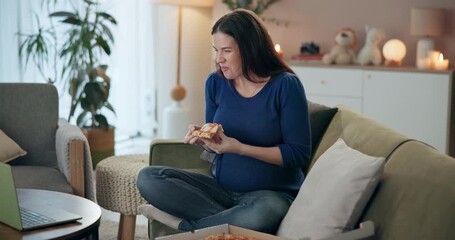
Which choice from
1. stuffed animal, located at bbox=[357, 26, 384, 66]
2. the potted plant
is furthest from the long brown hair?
stuffed animal, located at bbox=[357, 26, 384, 66]

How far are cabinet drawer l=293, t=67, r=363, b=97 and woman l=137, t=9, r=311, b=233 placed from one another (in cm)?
288

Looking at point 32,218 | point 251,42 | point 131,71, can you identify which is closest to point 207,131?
point 251,42

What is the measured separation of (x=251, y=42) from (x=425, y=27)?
2963mm

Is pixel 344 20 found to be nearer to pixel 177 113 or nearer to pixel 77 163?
pixel 177 113

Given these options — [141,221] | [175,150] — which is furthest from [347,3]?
[175,150]

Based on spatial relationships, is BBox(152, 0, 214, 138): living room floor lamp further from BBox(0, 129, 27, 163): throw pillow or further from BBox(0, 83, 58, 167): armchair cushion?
BBox(0, 129, 27, 163): throw pillow

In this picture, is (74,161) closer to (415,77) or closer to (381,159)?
(381,159)

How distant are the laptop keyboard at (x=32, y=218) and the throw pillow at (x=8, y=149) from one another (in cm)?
106

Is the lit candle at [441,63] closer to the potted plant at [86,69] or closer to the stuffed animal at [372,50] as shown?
the stuffed animal at [372,50]

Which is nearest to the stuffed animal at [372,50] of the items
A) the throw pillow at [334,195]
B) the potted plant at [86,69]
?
the potted plant at [86,69]

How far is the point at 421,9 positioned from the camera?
5773 mm

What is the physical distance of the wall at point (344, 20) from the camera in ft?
19.4

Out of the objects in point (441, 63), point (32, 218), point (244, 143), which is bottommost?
point (32, 218)

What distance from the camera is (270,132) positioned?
9.98ft
